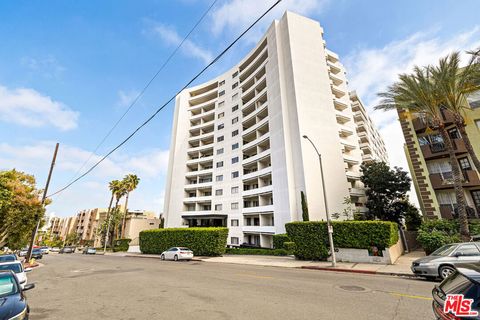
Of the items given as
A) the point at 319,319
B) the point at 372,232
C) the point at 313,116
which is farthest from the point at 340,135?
the point at 319,319

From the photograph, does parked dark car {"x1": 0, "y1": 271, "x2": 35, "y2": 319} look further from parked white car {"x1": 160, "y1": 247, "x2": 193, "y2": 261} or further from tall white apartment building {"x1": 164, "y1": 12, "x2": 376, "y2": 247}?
tall white apartment building {"x1": 164, "y1": 12, "x2": 376, "y2": 247}

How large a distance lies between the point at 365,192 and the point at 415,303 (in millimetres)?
25831

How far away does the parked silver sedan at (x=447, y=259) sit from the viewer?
930 cm

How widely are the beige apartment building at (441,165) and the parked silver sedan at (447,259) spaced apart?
13.0 m

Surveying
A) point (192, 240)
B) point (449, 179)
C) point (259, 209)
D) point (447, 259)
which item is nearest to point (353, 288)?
point (447, 259)

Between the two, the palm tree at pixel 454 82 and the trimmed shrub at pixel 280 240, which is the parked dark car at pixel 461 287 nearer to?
the palm tree at pixel 454 82

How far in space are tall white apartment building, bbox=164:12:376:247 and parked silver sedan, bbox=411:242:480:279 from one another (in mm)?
16040

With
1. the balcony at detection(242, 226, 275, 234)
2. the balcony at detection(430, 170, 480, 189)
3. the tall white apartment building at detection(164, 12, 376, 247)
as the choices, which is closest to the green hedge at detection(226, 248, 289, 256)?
the balcony at detection(242, 226, 275, 234)

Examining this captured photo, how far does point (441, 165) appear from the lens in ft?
73.2

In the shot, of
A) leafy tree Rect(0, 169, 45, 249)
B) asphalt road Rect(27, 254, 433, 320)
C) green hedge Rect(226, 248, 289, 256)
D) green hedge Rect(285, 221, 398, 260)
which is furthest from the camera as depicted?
green hedge Rect(226, 248, 289, 256)

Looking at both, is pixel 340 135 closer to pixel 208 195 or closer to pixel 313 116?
pixel 313 116

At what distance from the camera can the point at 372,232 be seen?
15.6 m

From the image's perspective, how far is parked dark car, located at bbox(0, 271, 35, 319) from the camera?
14.8ft

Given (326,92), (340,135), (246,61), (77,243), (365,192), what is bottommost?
(77,243)
